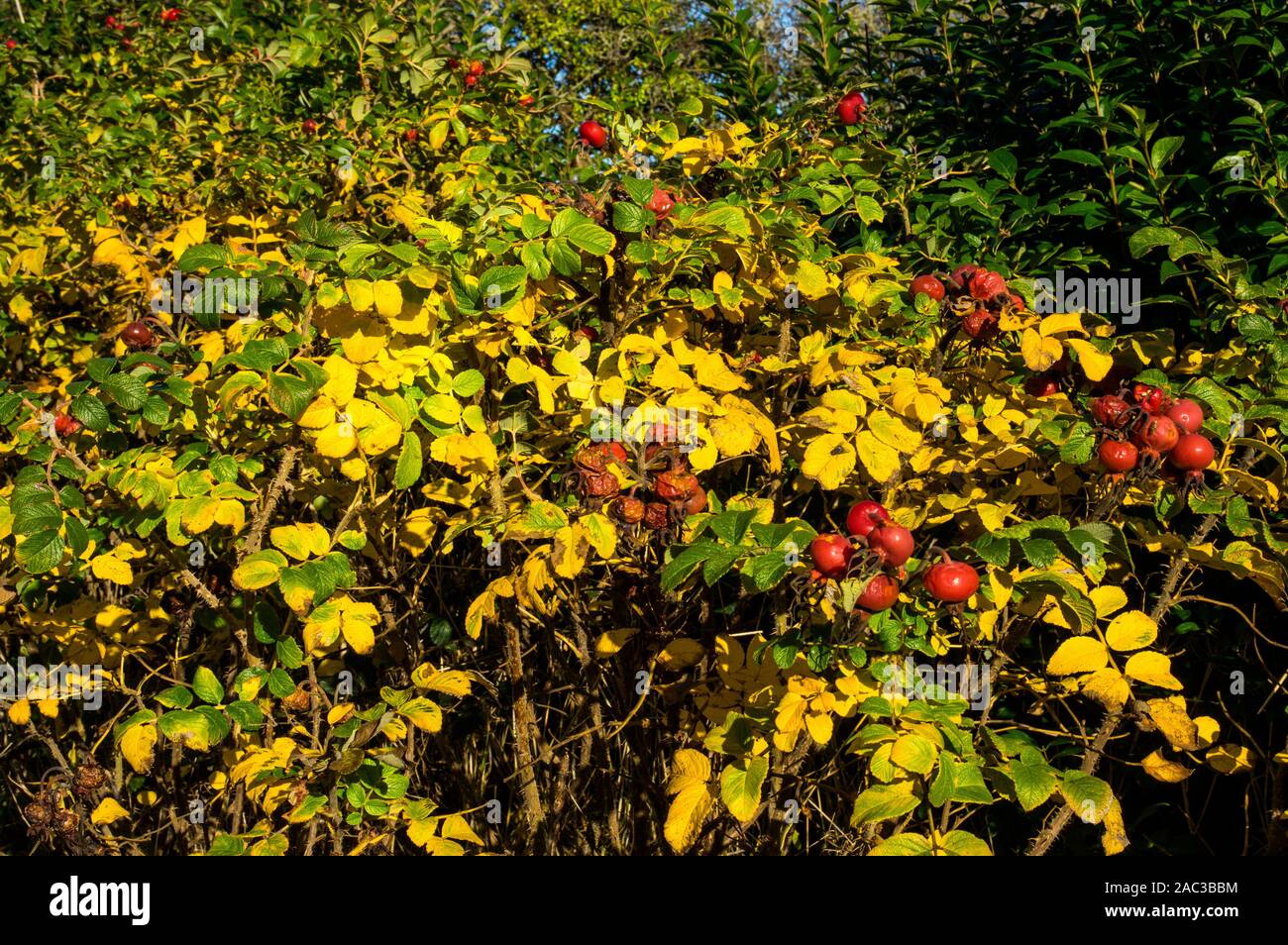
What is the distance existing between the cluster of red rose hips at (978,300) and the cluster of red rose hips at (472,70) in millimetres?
1685

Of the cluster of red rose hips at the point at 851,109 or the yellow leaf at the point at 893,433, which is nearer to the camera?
the yellow leaf at the point at 893,433

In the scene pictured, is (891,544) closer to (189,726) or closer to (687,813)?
(687,813)

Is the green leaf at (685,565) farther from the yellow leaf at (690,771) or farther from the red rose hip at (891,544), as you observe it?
the yellow leaf at (690,771)

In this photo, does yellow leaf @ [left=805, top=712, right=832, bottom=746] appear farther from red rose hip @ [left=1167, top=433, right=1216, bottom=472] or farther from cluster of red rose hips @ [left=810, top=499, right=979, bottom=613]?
red rose hip @ [left=1167, top=433, right=1216, bottom=472]

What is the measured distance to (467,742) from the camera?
2.48 m

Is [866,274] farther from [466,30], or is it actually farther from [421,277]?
[466,30]

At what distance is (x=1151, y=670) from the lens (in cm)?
153

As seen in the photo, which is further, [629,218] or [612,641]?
[612,641]

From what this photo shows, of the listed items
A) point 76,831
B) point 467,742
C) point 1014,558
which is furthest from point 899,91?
point 76,831

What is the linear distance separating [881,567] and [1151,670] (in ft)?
1.55

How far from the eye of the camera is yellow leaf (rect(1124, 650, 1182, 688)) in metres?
1.53

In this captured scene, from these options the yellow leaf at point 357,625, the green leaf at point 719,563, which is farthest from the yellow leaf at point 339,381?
the green leaf at point 719,563

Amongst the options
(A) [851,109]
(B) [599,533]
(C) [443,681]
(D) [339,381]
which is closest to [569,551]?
(B) [599,533]

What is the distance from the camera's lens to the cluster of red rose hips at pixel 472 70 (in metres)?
3.02
